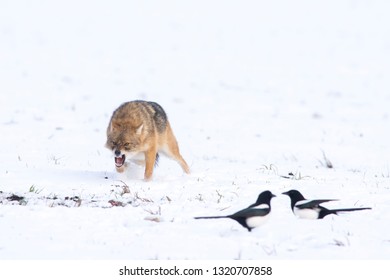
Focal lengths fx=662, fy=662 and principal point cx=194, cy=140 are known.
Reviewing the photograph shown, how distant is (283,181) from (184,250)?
3379 millimetres

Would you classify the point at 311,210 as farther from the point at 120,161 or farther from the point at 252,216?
the point at 120,161

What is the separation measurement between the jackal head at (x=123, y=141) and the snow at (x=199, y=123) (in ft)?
1.38

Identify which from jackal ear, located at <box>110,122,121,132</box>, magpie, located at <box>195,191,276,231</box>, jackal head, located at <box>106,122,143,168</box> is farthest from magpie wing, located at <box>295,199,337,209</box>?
jackal ear, located at <box>110,122,121,132</box>

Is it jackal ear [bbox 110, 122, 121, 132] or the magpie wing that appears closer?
the magpie wing

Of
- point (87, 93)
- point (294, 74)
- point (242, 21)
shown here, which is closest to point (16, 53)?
point (87, 93)

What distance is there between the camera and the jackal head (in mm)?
8742

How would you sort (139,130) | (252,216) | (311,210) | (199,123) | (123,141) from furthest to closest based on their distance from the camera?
(199,123) < (139,130) < (123,141) < (311,210) < (252,216)

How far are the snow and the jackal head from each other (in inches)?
16.6

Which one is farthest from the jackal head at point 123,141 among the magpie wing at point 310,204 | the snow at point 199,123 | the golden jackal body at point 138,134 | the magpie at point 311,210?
the magpie wing at point 310,204

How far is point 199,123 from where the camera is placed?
56.4ft

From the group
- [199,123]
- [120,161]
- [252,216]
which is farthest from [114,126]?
[199,123]

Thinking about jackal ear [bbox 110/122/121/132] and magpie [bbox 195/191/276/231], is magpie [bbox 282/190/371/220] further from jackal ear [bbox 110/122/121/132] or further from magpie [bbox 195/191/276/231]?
jackal ear [bbox 110/122/121/132]

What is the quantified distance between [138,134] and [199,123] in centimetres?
834

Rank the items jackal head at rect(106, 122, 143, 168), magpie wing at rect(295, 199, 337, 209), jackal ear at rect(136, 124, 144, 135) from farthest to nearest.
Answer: jackal ear at rect(136, 124, 144, 135) < jackal head at rect(106, 122, 143, 168) < magpie wing at rect(295, 199, 337, 209)
